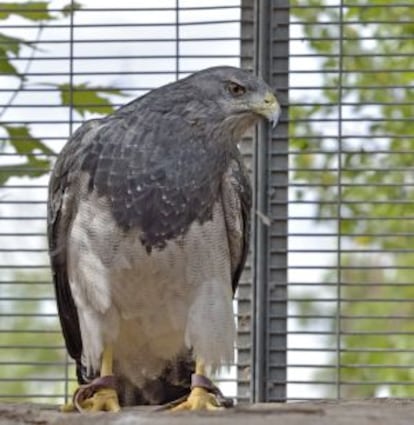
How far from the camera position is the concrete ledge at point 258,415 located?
16.8ft

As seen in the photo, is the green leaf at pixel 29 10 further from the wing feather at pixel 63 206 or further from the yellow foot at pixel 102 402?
the yellow foot at pixel 102 402

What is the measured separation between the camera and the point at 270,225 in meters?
7.40

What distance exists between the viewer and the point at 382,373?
34.7ft

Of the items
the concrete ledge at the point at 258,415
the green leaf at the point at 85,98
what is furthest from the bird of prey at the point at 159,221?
the green leaf at the point at 85,98

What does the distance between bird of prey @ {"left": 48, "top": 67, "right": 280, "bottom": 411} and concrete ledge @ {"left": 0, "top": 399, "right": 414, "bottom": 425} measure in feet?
1.88

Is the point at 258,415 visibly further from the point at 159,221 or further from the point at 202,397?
the point at 159,221

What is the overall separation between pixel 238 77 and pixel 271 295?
4.45 ft

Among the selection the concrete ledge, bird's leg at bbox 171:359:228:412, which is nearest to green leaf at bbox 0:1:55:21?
bird's leg at bbox 171:359:228:412

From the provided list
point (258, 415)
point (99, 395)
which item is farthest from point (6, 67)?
point (258, 415)

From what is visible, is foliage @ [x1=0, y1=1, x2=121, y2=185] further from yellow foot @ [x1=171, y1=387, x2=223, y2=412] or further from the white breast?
yellow foot @ [x1=171, y1=387, x2=223, y2=412]

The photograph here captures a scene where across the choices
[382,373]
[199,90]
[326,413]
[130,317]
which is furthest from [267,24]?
[382,373]

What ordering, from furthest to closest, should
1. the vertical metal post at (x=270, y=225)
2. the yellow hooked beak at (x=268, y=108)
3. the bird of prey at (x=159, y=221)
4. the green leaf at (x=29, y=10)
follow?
1. the green leaf at (x=29, y=10)
2. the vertical metal post at (x=270, y=225)
3. the yellow hooked beak at (x=268, y=108)
4. the bird of prey at (x=159, y=221)

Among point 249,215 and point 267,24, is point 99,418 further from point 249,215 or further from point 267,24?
point 267,24

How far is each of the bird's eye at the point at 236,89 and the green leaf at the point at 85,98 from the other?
1250mm
